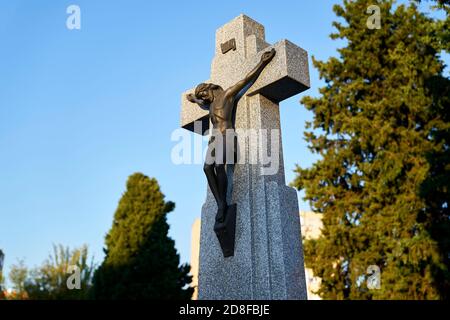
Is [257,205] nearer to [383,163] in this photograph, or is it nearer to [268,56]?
[268,56]

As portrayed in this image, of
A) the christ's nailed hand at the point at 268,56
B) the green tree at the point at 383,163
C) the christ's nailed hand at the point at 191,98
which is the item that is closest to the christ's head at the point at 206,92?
the christ's nailed hand at the point at 191,98

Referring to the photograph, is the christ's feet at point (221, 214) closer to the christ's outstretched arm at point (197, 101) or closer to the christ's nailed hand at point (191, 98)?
the christ's outstretched arm at point (197, 101)

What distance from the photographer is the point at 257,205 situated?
15.4 feet

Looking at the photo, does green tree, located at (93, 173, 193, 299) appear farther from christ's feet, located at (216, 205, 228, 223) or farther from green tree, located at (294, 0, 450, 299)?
christ's feet, located at (216, 205, 228, 223)

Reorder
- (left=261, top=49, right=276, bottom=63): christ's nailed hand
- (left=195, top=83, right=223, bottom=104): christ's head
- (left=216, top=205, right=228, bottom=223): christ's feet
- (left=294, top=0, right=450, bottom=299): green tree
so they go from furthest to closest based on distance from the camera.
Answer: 1. (left=294, top=0, right=450, bottom=299): green tree
2. (left=195, top=83, right=223, bottom=104): christ's head
3. (left=261, top=49, right=276, bottom=63): christ's nailed hand
4. (left=216, top=205, right=228, bottom=223): christ's feet

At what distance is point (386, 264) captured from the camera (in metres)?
14.2

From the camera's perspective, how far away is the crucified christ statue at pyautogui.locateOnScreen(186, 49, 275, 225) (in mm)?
4887

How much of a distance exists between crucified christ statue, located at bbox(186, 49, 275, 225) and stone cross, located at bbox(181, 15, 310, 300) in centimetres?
10

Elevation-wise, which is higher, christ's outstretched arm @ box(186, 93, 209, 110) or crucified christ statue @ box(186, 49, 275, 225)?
christ's outstretched arm @ box(186, 93, 209, 110)

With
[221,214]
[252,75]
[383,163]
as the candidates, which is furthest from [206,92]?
[383,163]

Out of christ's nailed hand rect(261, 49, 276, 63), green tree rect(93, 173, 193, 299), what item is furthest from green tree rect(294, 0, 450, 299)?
christ's nailed hand rect(261, 49, 276, 63)
